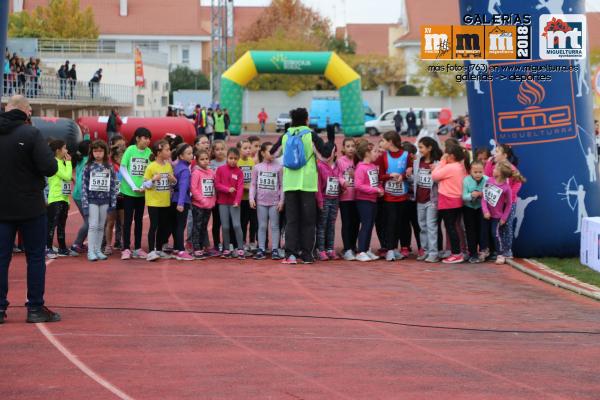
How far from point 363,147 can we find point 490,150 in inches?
68.4

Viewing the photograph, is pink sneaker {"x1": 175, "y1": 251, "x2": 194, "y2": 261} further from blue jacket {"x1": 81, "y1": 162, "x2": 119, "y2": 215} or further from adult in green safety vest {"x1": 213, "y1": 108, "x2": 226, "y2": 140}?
adult in green safety vest {"x1": 213, "y1": 108, "x2": 226, "y2": 140}

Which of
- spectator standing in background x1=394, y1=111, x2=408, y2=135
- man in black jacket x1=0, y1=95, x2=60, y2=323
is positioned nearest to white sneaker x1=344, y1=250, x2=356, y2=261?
man in black jacket x1=0, y1=95, x2=60, y2=323

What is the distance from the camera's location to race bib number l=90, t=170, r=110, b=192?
48.7 ft

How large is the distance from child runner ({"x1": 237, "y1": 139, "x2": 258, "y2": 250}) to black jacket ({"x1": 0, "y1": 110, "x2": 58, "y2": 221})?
6.00m

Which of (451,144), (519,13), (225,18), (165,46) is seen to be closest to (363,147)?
(451,144)

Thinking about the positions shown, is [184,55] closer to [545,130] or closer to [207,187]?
[207,187]

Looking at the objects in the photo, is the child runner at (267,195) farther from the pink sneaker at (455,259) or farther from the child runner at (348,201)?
the pink sneaker at (455,259)

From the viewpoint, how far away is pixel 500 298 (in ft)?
39.8

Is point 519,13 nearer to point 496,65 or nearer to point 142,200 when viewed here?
point 496,65

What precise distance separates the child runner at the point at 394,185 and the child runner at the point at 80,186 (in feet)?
13.5

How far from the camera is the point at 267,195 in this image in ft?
49.9

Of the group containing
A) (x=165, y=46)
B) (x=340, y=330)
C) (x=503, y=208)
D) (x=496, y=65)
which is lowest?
(x=340, y=330)

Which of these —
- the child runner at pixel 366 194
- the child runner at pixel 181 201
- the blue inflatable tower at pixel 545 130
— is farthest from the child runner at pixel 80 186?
the blue inflatable tower at pixel 545 130

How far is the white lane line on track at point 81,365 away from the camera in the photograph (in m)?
7.46
